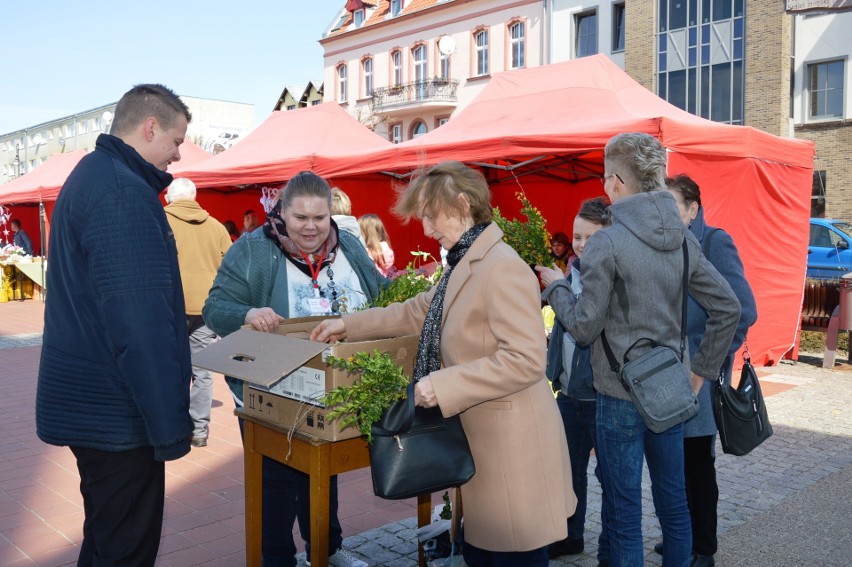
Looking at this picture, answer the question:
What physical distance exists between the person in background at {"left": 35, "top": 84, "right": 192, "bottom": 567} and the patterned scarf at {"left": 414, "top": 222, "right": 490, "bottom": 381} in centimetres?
74

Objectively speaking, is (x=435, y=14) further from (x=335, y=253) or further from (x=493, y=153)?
(x=335, y=253)

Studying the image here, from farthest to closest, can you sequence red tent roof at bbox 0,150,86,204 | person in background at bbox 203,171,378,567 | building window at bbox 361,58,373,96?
building window at bbox 361,58,373,96
red tent roof at bbox 0,150,86,204
person in background at bbox 203,171,378,567

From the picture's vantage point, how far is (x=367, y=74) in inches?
1394

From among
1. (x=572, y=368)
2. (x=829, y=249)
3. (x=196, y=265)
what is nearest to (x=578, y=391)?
(x=572, y=368)

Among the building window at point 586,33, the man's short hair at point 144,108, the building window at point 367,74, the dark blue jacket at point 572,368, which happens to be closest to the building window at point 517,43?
the building window at point 586,33

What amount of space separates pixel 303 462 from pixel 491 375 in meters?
0.80

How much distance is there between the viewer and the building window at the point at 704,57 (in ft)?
78.1

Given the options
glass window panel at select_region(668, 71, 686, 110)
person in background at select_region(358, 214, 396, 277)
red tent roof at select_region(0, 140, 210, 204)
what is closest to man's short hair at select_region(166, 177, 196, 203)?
person in background at select_region(358, 214, 396, 277)

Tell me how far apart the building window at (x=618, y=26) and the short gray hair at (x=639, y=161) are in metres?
25.2

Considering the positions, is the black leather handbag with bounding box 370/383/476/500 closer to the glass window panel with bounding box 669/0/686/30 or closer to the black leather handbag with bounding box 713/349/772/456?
the black leather handbag with bounding box 713/349/772/456

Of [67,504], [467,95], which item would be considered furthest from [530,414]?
[467,95]

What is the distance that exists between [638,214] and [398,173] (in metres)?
8.55

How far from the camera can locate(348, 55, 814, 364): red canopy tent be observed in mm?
7402

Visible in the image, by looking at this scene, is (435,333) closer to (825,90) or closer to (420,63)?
(825,90)
